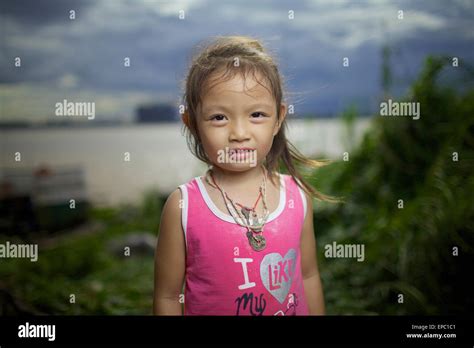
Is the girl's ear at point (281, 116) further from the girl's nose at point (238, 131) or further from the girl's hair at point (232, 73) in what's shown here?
the girl's nose at point (238, 131)

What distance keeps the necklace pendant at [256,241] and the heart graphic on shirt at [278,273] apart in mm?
39

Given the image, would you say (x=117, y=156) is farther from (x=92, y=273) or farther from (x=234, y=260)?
(x=234, y=260)

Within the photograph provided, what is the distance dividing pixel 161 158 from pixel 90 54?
Result: 57 centimetres

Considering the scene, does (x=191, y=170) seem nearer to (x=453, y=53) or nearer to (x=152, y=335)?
(x=152, y=335)

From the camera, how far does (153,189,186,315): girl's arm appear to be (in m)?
2.13

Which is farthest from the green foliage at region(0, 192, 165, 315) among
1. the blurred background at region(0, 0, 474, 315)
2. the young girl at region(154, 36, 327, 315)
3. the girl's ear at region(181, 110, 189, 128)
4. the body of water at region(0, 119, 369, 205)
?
the girl's ear at region(181, 110, 189, 128)

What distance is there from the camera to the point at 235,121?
2.16 m

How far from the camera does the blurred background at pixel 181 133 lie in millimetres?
2709

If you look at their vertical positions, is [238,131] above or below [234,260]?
above

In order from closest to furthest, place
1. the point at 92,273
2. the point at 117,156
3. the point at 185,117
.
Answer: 1. the point at 185,117
2. the point at 117,156
3. the point at 92,273

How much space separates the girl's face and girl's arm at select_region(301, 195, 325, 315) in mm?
Answer: 289

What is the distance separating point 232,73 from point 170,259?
0.68 metres

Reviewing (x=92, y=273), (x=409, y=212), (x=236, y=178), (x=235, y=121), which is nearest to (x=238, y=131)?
(x=235, y=121)

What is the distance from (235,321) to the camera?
2.30 m
